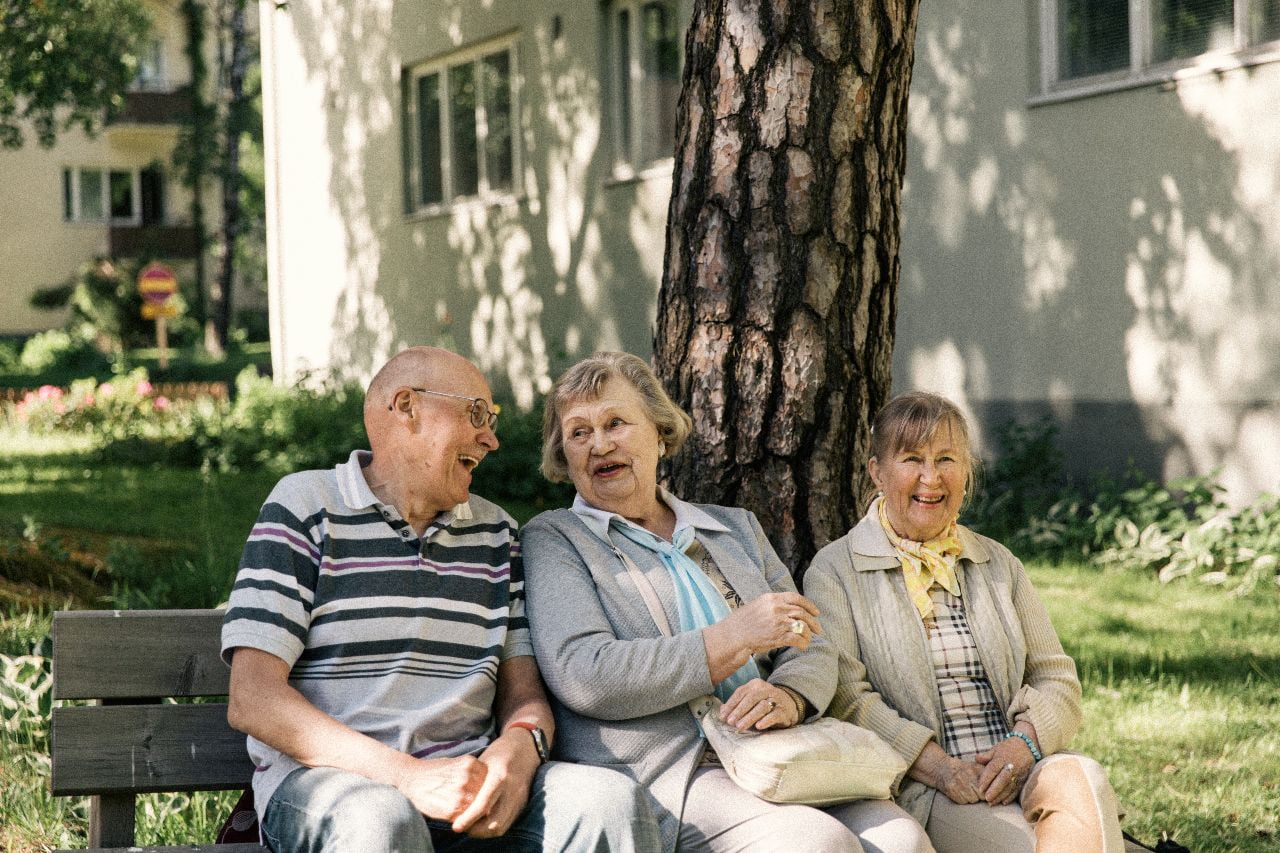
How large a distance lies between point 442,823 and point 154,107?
40154mm

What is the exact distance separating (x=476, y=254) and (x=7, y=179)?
2728cm

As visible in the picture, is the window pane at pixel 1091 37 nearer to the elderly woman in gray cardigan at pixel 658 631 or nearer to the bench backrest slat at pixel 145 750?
the elderly woman in gray cardigan at pixel 658 631

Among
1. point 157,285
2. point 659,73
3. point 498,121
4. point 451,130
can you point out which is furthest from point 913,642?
point 157,285

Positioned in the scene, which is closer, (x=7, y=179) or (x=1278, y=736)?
(x=1278, y=736)

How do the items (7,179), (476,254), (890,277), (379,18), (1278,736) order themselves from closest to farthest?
(890,277), (1278,736), (476,254), (379,18), (7,179)

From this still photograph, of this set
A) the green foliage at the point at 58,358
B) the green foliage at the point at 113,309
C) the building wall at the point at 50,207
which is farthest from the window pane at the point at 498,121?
the building wall at the point at 50,207

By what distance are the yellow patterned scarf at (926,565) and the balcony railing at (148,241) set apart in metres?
38.2

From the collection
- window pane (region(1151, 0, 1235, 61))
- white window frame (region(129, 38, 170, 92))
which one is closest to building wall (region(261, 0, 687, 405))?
window pane (region(1151, 0, 1235, 61))

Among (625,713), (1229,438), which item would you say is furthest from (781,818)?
(1229,438)

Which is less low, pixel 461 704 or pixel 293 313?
pixel 293 313

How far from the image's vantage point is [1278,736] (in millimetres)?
5242

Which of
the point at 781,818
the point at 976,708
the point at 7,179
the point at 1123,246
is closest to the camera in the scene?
the point at 781,818

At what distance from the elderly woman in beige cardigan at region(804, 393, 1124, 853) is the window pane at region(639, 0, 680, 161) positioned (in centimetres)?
903

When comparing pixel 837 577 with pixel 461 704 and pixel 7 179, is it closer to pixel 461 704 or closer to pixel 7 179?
pixel 461 704
